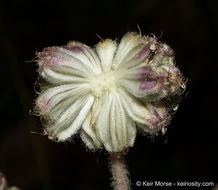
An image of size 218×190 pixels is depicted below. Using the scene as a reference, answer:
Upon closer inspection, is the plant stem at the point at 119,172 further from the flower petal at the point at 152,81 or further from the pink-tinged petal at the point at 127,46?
the pink-tinged petal at the point at 127,46

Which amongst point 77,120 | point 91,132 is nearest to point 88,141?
point 91,132

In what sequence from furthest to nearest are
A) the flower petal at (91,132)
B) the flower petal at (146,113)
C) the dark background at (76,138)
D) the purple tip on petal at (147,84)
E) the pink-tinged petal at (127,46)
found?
the dark background at (76,138), the pink-tinged petal at (127,46), the flower petal at (91,132), the flower petal at (146,113), the purple tip on petal at (147,84)

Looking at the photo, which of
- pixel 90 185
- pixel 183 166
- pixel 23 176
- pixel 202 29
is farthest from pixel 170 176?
pixel 202 29

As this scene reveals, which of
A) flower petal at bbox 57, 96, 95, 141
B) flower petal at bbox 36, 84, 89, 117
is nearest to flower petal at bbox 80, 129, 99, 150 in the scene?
flower petal at bbox 57, 96, 95, 141

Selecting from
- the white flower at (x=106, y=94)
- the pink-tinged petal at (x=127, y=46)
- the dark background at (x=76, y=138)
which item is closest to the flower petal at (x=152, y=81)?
the white flower at (x=106, y=94)

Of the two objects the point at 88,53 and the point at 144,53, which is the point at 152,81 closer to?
the point at 144,53

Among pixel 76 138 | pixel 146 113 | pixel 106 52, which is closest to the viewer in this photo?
pixel 146 113

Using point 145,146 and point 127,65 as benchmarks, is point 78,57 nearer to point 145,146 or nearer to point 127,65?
point 127,65
